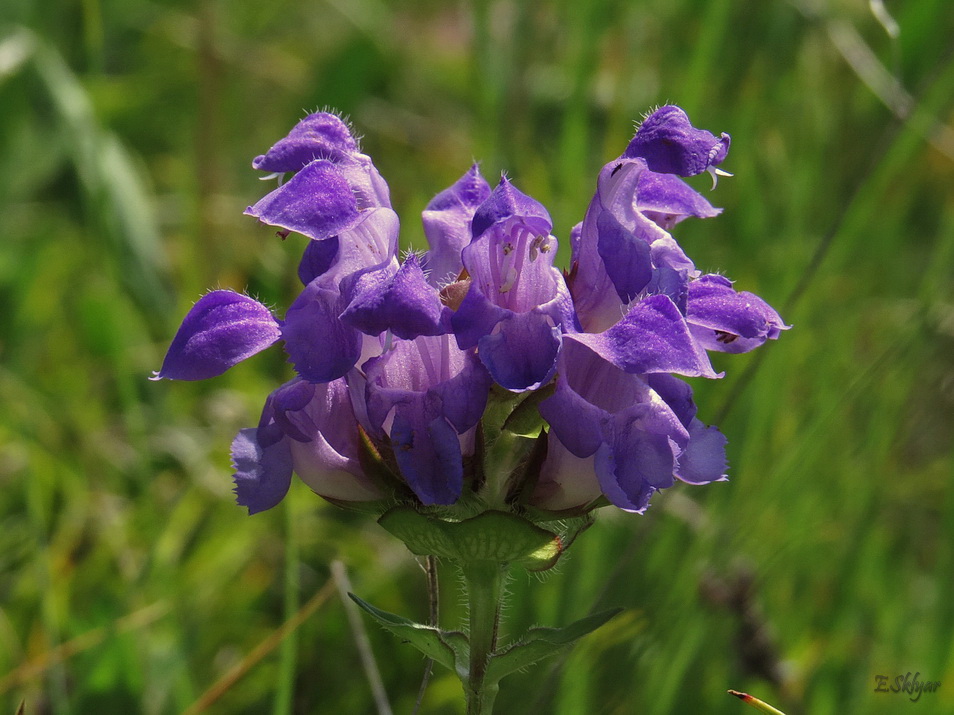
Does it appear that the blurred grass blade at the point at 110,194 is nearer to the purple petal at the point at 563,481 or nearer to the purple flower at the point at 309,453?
the purple flower at the point at 309,453

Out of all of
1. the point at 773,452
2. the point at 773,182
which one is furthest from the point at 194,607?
the point at 773,182

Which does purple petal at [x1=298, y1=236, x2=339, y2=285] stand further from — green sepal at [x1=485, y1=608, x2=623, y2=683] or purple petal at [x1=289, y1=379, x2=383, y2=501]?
green sepal at [x1=485, y1=608, x2=623, y2=683]

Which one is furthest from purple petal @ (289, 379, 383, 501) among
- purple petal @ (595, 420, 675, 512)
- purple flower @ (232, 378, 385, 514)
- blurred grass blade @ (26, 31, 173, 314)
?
blurred grass blade @ (26, 31, 173, 314)

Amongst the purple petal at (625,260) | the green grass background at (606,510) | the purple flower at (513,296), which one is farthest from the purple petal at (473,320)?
the green grass background at (606,510)

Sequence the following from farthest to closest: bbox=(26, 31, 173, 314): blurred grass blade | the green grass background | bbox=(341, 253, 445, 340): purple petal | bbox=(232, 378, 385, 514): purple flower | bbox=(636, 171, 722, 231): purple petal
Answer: bbox=(26, 31, 173, 314): blurred grass blade → the green grass background → bbox=(636, 171, 722, 231): purple petal → bbox=(232, 378, 385, 514): purple flower → bbox=(341, 253, 445, 340): purple petal

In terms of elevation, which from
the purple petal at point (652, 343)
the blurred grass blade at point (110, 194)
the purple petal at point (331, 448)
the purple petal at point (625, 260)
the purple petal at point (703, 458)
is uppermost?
the purple petal at point (625, 260)

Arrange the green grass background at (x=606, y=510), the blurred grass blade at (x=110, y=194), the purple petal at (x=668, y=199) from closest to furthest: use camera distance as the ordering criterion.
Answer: the purple petal at (x=668, y=199), the green grass background at (x=606, y=510), the blurred grass blade at (x=110, y=194)

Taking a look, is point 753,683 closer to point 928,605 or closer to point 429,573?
point 928,605
